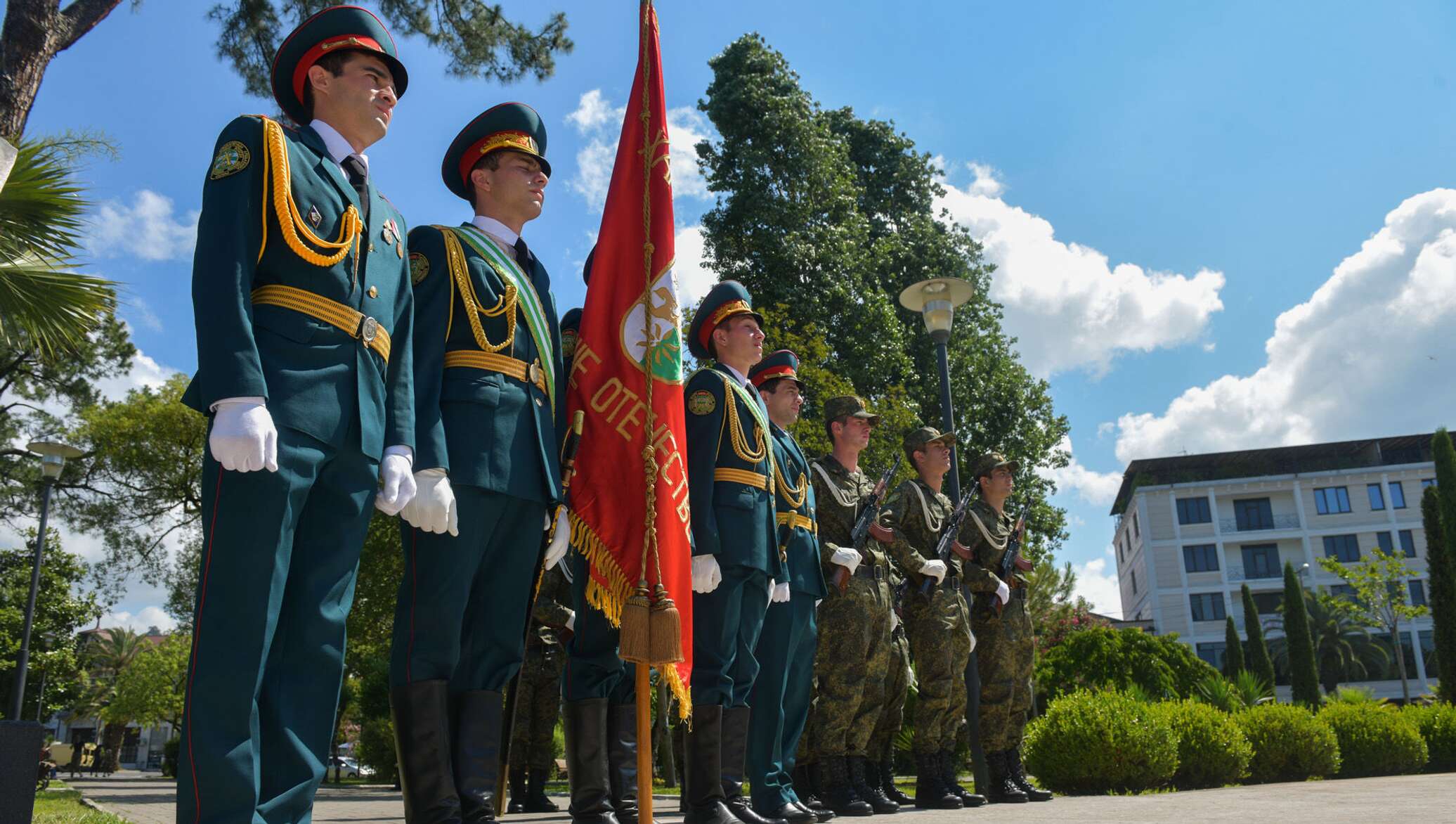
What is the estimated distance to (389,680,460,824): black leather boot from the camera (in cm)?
309

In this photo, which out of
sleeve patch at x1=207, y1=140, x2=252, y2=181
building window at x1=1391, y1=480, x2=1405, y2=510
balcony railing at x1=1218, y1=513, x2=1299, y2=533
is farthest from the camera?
balcony railing at x1=1218, y1=513, x2=1299, y2=533

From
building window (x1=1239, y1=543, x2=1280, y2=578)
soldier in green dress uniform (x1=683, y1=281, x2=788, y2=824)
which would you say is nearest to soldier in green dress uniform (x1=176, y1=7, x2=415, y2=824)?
soldier in green dress uniform (x1=683, y1=281, x2=788, y2=824)

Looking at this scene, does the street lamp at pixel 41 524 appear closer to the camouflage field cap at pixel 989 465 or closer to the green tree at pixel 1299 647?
the camouflage field cap at pixel 989 465

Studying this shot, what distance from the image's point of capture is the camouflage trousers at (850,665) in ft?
20.1

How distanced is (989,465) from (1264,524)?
62.3 meters

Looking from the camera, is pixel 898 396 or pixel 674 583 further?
pixel 898 396

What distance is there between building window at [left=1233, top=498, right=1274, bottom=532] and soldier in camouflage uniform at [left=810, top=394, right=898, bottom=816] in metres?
63.8

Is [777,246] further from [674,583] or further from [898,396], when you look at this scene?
[674,583]

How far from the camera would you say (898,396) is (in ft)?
62.0

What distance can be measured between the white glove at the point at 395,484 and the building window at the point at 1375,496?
7008 centimetres

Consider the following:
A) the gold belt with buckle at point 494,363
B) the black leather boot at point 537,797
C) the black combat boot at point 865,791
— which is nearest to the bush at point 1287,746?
the black combat boot at point 865,791

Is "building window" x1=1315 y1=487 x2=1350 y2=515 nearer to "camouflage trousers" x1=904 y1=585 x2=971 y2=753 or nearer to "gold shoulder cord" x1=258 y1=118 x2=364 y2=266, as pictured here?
"camouflage trousers" x1=904 y1=585 x2=971 y2=753

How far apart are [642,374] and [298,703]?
1910 millimetres

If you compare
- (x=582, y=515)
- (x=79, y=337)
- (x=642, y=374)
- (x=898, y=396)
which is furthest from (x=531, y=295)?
(x=898, y=396)
